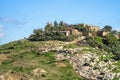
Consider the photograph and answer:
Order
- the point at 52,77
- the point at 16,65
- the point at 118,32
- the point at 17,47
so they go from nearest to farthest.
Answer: the point at 52,77 → the point at 16,65 → the point at 17,47 → the point at 118,32

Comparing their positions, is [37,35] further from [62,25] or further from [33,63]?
[33,63]

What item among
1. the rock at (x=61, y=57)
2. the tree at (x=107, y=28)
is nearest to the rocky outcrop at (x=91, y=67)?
the rock at (x=61, y=57)

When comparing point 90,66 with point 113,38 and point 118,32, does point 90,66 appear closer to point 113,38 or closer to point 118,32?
point 113,38

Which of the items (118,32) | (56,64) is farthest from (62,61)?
(118,32)

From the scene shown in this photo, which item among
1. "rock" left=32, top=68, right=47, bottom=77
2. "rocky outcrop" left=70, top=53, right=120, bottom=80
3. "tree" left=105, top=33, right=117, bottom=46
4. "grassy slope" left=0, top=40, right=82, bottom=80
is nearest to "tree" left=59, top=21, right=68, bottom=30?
"tree" left=105, top=33, right=117, bottom=46

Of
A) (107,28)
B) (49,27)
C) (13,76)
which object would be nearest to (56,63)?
(13,76)

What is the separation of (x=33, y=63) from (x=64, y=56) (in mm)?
6740

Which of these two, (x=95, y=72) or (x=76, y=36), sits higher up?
(x=76, y=36)

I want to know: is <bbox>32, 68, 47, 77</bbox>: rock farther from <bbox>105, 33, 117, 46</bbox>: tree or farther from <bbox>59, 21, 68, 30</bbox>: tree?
<bbox>59, 21, 68, 30</bbox>: tree

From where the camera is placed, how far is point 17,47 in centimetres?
9006

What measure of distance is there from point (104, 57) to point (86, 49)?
4.53m

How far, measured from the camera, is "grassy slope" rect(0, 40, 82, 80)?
2889 inches

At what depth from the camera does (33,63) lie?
7775cm

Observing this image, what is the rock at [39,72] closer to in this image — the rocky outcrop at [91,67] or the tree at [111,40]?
the rocky outcrop at [91,67]
